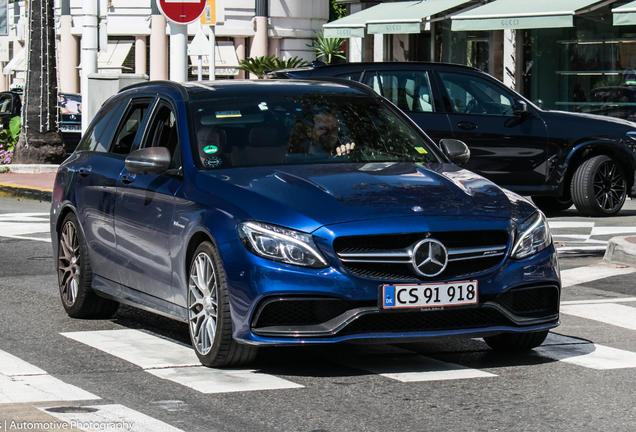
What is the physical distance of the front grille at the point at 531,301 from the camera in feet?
19.9

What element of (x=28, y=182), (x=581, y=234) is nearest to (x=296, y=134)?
(x=581, y=234)

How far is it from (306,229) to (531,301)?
1287 millimetres

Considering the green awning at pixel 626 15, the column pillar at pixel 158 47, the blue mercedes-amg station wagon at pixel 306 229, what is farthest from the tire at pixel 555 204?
the column pillar at pixel 158 47

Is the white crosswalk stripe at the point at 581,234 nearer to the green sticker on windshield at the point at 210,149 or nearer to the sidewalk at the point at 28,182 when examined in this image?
the green sticker on windshield at the point at 210,149

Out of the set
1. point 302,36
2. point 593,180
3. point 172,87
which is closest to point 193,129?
point 172,87

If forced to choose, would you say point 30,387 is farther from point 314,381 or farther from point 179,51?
point 179,51

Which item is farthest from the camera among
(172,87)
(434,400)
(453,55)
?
→ (453,55)

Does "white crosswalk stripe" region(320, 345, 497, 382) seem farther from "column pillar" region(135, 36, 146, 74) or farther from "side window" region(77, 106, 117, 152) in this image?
"column pillar" region(135, 36, 146, 74)

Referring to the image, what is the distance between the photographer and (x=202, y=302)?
20.4 ft

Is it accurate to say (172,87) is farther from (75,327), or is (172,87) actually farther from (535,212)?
(535,212)

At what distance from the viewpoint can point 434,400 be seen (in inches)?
215

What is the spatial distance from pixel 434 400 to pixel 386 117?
2.37 meters

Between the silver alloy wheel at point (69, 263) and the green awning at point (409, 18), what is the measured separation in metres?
19.7

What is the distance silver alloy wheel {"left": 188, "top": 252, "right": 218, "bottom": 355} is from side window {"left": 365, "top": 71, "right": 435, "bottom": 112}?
26.4ft
